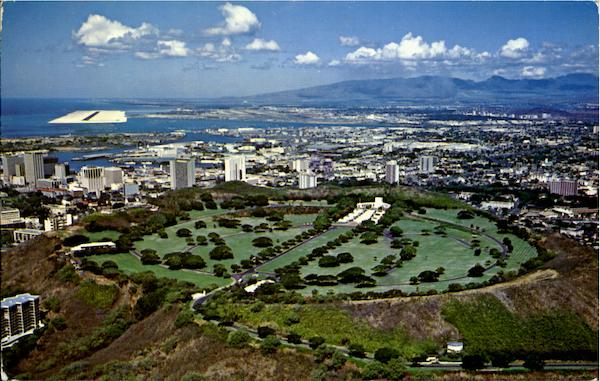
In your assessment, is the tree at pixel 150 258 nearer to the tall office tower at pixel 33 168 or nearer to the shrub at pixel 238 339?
the shrub at pixel 238 339

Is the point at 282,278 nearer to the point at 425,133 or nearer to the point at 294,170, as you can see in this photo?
the point at 294,170

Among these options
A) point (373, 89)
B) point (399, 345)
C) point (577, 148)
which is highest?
point (373, 89)

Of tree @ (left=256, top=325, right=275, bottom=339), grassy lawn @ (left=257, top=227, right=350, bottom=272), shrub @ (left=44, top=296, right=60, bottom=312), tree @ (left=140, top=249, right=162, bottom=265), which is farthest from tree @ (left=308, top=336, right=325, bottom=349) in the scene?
tree @ (left=140, top=249, right=162, bottom=265)

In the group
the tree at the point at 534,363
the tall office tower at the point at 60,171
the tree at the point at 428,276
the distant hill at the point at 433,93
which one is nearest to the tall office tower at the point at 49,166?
the tall office tower at the point at 60,171

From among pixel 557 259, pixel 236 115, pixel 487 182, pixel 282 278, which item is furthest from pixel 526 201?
pixel 236 115

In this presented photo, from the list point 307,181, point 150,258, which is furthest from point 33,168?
point 150,258

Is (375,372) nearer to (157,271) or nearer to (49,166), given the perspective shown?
(157,271)

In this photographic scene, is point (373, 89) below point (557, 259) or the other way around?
the other way around
